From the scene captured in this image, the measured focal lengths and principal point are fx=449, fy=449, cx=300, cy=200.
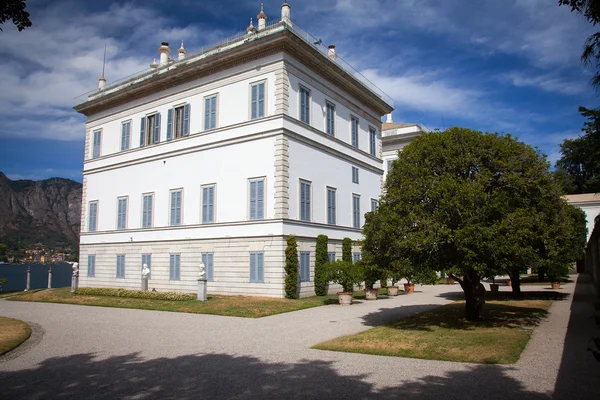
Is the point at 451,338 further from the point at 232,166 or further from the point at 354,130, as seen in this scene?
the point at 354,130

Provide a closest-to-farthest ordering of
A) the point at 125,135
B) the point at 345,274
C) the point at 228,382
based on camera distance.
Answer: the point at 228,382
the point at 345,274
the point at 125,135

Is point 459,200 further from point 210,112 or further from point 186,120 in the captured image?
point 186,120

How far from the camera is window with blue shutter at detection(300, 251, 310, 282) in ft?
75.6

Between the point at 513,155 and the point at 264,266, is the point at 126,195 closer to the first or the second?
the point at 264,266

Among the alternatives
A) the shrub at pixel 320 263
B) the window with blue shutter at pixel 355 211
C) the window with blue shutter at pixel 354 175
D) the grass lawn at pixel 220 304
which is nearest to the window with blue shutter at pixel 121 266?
the grass lawn at pixel 220 304

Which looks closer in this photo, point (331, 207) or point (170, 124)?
point (331, 207)

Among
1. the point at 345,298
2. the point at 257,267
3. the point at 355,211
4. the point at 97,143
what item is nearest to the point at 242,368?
the point at 345,298

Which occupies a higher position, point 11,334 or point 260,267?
point 260,267

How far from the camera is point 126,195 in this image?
2973cm

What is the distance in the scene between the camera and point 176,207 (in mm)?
26766

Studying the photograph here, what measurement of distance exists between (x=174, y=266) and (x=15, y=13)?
815 inches

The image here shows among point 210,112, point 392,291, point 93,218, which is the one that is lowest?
point 392,291

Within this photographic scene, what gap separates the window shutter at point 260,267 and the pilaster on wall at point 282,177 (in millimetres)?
2230

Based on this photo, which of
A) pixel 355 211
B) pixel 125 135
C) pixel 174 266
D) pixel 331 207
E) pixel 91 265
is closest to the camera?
pixel 331 207
